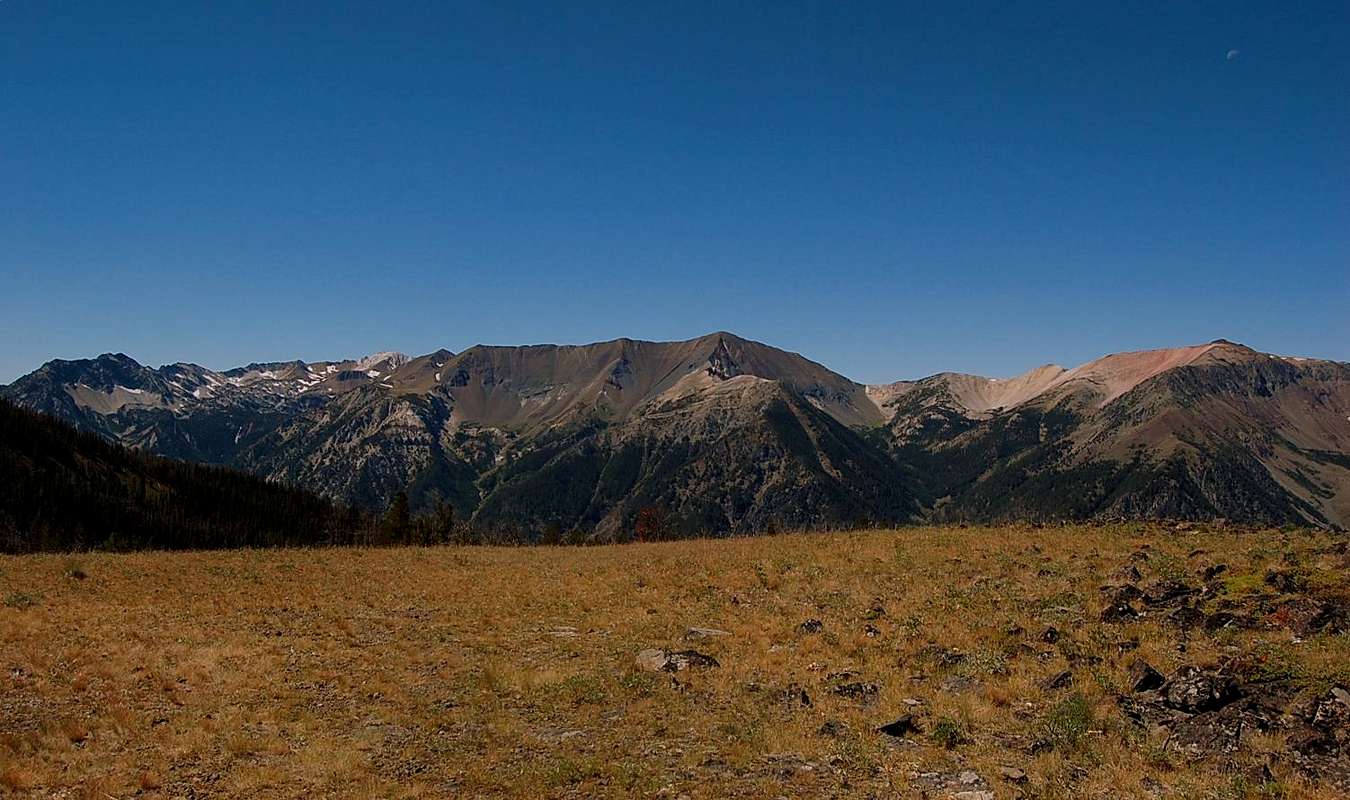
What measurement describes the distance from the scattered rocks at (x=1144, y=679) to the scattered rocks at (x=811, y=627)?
9.02 m

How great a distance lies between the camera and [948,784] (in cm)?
1331

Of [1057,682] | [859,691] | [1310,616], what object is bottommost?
[859,691]

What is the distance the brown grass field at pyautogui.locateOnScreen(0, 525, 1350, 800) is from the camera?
45.1 ft

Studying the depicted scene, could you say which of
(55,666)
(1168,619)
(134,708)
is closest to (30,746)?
(134,708)

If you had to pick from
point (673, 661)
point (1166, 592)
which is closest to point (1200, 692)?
point (1166, 592)

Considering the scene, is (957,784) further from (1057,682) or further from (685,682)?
(685,682)

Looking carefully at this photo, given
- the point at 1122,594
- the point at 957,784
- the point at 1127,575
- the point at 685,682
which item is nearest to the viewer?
the point at 957,784

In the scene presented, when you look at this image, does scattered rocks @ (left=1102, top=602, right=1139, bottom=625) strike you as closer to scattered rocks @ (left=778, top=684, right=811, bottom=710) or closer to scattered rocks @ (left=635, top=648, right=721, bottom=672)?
scattered rocks @ (left=778, top=684, right=811, bottom=710)

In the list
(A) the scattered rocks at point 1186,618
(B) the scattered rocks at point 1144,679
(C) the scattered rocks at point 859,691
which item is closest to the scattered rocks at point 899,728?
(C) the scattered rocks at point 859,691

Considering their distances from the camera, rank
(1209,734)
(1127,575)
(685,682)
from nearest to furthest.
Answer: (1209,734)
(685,682)
(1127,575)

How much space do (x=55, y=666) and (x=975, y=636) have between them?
27.1m

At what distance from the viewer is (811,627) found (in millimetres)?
23938

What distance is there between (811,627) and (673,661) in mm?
5259

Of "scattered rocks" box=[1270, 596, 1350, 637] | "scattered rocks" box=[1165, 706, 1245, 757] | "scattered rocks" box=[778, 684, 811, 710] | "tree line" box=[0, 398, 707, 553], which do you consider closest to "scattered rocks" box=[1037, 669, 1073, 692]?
"scattered rocks" box=[1165, 706, 1245, 757]
